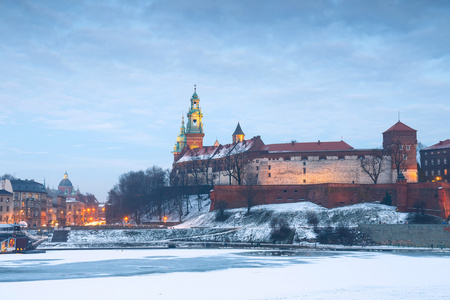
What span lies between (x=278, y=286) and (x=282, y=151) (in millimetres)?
73509

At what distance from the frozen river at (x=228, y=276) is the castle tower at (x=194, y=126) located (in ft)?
305

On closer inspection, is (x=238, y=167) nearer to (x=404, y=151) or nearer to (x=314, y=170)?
(x=314, y=170)

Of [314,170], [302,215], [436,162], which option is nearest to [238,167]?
[314,170]

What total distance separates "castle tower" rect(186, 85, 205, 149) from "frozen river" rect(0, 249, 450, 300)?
9291cm

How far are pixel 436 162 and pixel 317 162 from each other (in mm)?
27518

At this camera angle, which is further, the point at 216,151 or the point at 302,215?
the point at 216,151

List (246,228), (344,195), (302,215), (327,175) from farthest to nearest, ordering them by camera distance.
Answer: (327,175), (344,195), (302,215), (246,228)

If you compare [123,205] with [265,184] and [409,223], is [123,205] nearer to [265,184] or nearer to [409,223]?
[265,184]

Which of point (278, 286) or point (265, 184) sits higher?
point (265, 184)

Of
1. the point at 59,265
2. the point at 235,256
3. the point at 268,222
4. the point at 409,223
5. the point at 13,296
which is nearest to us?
the point at 13,296

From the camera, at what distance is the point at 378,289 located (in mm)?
38000

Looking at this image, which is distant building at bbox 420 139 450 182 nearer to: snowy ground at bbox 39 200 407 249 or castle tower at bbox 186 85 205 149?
snowy ground at bbox 39 200 407 249

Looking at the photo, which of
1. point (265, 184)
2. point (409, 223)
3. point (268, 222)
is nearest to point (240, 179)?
point (265, 184)

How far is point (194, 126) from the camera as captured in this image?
156750 millimetres
